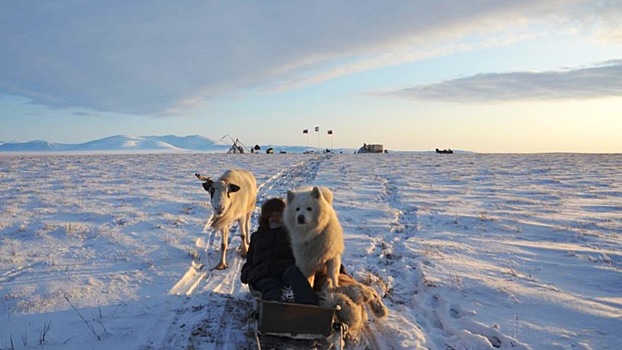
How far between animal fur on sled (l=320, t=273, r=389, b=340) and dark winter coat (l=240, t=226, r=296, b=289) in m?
0.74

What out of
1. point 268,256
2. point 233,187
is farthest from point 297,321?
point 233,187

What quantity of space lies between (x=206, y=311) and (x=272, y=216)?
150 centimetres

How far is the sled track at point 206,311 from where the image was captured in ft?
14.7

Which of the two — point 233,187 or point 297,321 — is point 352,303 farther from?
point 233,187

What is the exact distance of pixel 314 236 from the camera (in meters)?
5.03

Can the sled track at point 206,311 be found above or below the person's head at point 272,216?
below

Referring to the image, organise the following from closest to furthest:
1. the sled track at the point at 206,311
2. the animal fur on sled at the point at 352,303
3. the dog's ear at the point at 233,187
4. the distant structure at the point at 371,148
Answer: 1. the animal fur on sled at the point at 352,303
2. the sled track at the point at 206,311
3. the dog's ear at the point at 233,187
4. the distant structure at the point at 371,148

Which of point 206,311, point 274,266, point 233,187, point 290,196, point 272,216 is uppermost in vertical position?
point 290,196

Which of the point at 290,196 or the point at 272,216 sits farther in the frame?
the point at 272,216

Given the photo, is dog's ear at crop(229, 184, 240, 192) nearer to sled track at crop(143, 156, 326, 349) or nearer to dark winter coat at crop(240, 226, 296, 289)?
sled track at crop(143, 156, 326, 349)

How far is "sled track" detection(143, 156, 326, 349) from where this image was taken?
4.48 m

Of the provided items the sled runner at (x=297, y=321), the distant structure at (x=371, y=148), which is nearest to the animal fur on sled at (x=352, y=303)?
the sled runner at (x=297, y=321)

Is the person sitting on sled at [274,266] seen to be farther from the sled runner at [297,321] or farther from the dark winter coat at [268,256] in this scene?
the sled runner at [297,321]

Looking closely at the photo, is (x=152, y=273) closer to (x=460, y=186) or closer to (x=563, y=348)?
(x=563, y=348)
